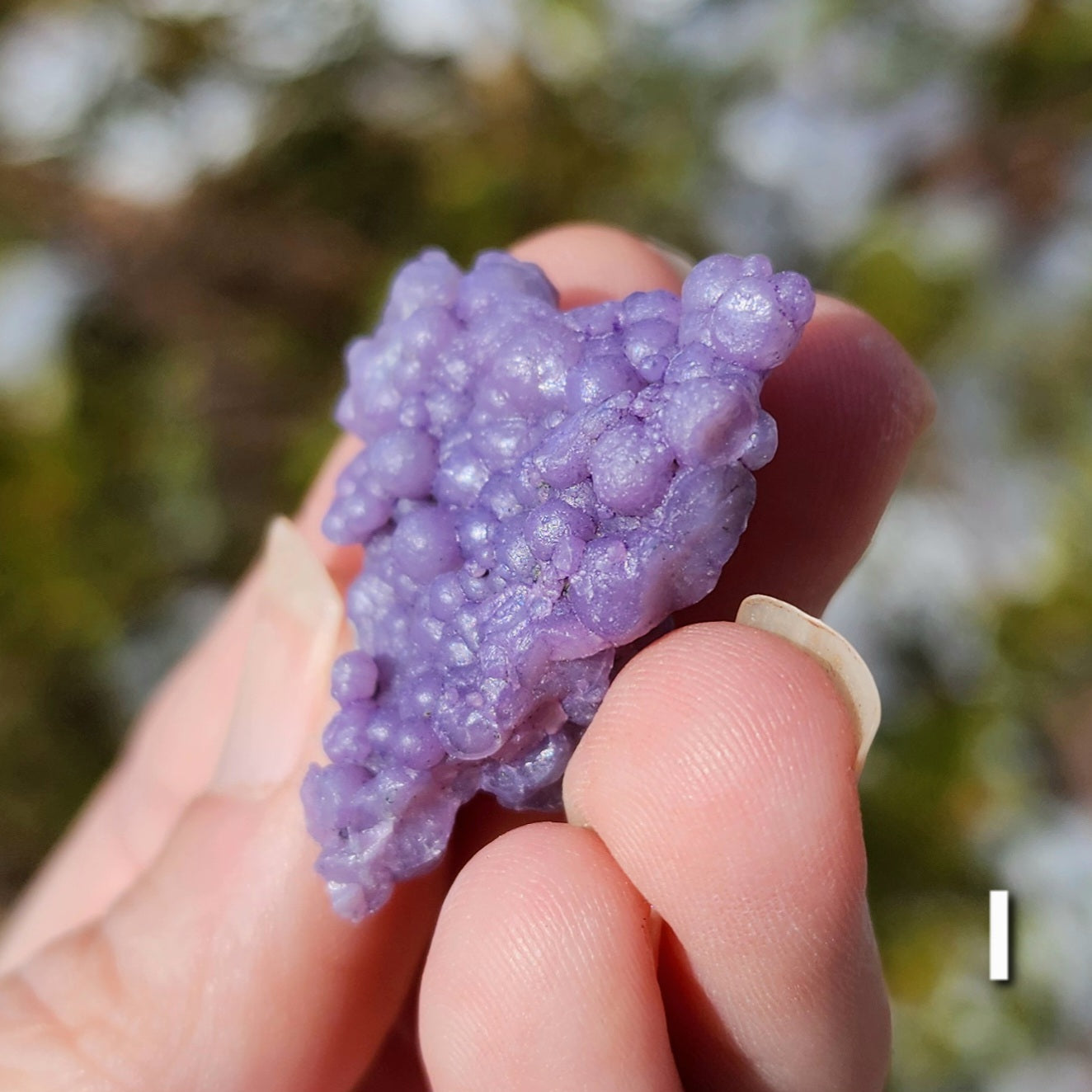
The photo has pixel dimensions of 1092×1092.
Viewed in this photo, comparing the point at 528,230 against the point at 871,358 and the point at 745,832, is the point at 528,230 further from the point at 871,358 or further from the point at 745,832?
the point at 745,832

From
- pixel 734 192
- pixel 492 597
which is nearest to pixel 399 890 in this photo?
pixel 492 597

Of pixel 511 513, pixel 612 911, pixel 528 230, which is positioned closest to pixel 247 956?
pixel 612 911

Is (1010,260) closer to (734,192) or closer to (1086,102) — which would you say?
(1086,102)

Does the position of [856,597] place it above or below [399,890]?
below


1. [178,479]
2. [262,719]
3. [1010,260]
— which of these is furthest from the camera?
[1010,260]

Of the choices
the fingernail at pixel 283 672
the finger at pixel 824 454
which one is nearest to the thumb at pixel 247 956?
the fingernail at pixel 283 672

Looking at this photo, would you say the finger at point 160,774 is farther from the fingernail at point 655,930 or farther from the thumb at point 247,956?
the fingernail at point 655,930
